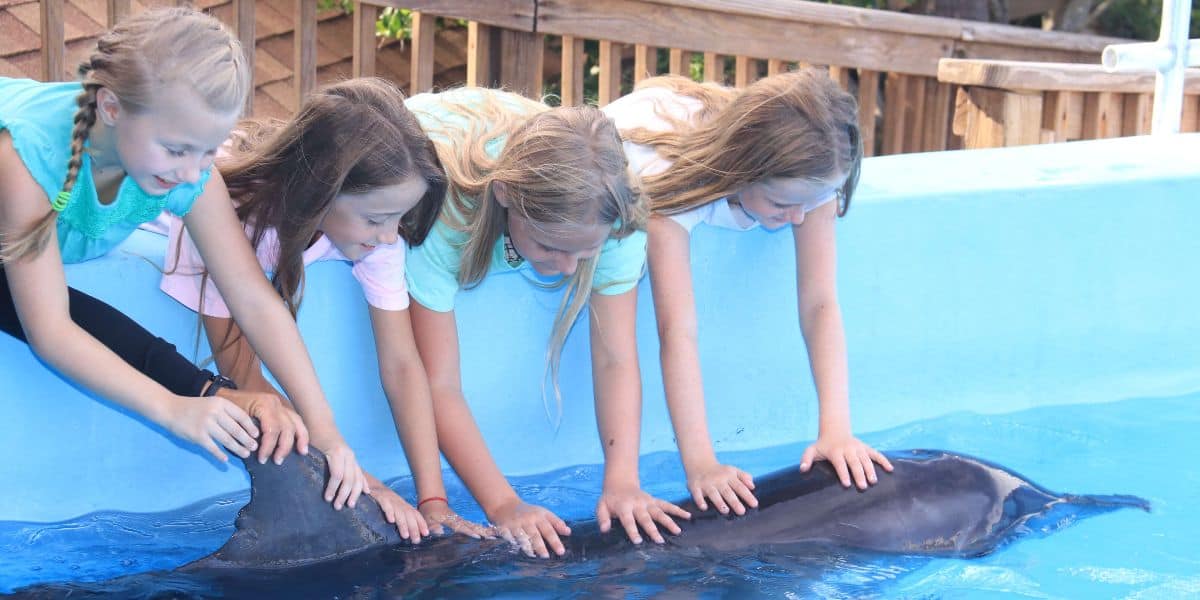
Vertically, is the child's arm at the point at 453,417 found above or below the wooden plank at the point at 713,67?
below

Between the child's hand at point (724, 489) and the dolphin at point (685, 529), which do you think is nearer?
the dolphin at point (685, 529)

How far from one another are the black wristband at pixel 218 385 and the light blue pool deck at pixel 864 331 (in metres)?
0.31

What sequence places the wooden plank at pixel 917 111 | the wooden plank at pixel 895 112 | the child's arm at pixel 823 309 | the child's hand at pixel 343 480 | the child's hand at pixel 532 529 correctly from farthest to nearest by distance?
the wooden plank at pixel 917 111, the wooden plank at pixel 895 112, the child's arm at pixel 823 309, the child's hand at pixel 532 529, the child's hand at pixel 343 480

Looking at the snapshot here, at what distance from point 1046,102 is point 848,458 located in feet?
9.34

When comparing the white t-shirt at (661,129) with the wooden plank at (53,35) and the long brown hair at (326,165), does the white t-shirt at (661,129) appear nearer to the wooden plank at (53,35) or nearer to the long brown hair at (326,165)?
the long brown hair at (326,165)

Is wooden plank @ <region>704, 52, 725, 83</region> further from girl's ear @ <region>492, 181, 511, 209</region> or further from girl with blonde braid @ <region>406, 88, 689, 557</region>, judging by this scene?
girl's ear @ <region>492, 181, 511, 209</region>

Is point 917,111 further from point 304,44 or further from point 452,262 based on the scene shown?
point 452,262

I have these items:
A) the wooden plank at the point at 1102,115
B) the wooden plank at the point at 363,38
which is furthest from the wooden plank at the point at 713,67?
the wooden plank at the point at 1102,115

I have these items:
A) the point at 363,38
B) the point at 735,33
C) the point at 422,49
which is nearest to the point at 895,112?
the point at 735,33

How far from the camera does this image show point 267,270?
3.25 meters

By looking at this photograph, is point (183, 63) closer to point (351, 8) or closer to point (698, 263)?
point (698, 263)

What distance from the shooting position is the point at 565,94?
17.4 ft

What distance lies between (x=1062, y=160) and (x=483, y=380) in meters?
1.94

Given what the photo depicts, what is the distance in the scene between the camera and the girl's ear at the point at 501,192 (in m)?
3.01
